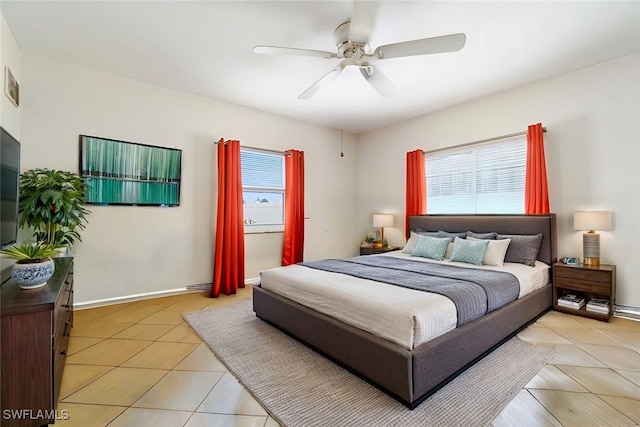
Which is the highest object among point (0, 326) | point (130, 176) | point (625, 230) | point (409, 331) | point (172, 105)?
point (172, 105)

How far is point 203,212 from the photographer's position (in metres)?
4.17

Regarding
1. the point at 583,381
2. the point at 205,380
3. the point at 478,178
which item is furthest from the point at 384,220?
the point at 205,380

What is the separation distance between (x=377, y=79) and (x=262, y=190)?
8.94 ft

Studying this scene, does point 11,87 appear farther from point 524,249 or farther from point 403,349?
point 524,249

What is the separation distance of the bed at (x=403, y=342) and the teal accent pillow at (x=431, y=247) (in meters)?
1.05

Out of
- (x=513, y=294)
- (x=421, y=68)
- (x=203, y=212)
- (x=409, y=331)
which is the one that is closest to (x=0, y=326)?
(x=409, y=331)

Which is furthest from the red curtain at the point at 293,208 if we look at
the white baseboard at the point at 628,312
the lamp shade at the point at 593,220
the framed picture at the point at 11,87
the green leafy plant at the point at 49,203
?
the white baseboard at the point at 628,312

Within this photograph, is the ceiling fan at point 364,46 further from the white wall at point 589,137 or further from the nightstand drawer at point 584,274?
the nightstand drawer at point 584,274

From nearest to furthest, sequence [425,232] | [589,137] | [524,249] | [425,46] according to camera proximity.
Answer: [425,46] → [589,137] → [524,249] → [425,232]

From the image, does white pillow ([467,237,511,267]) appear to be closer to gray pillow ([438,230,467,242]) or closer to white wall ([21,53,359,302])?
gray pillow ([438,230,467,242])

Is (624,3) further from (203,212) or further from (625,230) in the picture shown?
(203,212)

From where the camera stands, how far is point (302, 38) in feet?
8.93

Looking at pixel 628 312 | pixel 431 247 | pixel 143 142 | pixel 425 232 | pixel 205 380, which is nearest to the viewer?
pixel 205 380

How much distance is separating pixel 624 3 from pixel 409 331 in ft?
10.3
